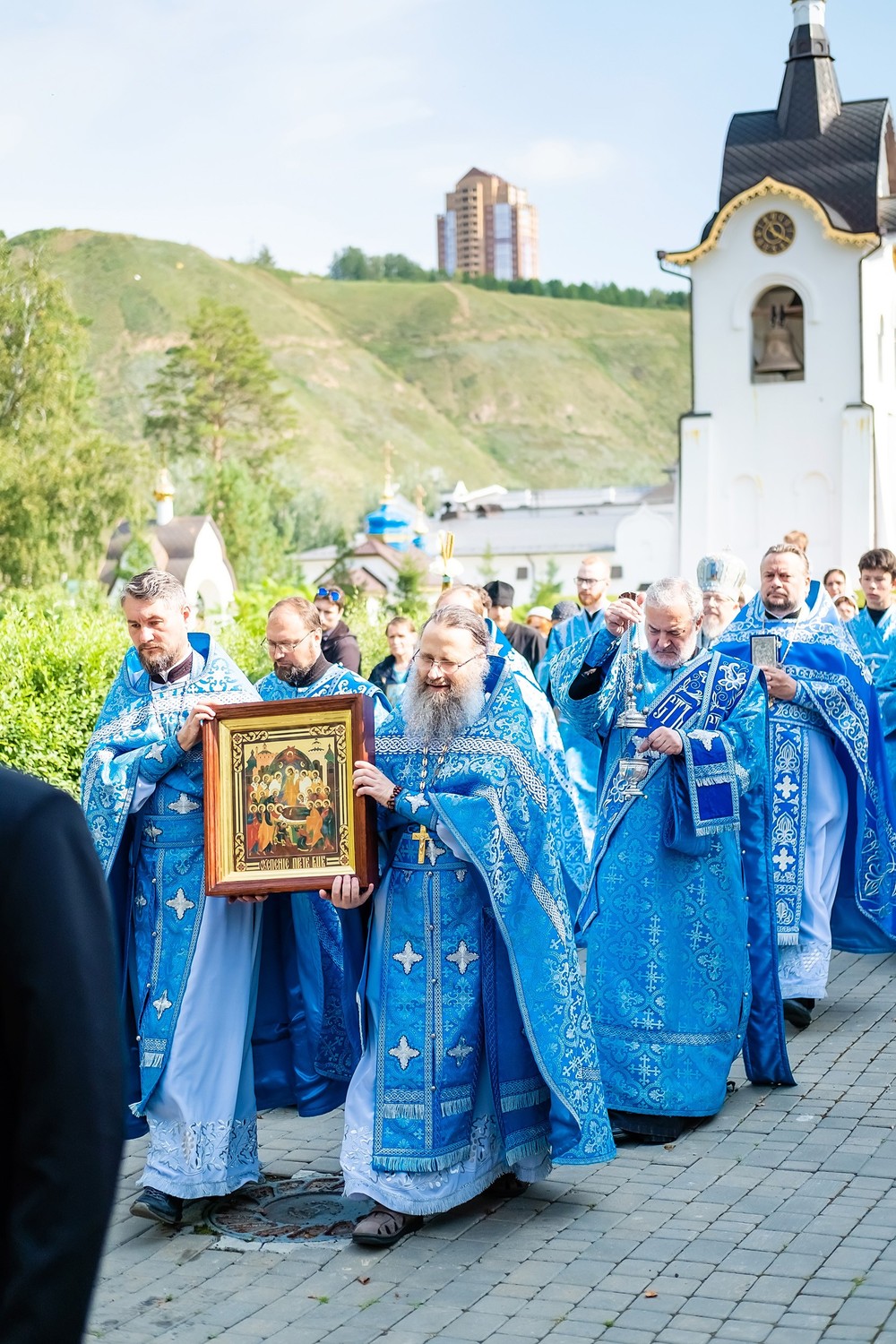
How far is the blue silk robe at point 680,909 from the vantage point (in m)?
5.54

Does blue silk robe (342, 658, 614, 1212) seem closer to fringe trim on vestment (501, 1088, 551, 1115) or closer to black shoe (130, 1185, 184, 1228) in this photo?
fringe trim on vestment (501, 1088, 551, 1115)

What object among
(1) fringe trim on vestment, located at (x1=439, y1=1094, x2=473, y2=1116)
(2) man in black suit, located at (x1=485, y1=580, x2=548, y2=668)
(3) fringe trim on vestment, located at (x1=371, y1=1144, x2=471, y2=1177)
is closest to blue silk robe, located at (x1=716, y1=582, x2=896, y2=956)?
(1) fringe trim on vestment, located at (x1=439, y1=1094, x2=473, y2=1116)

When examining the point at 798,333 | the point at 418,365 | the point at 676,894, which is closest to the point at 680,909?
the point at 676,894

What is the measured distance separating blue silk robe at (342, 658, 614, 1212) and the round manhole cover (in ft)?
0.76

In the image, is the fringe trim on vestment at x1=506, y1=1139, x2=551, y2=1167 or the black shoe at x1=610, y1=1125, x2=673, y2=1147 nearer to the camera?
the fringe trim on vestment at x1=506, y1=1139, x2=551, y2=1167

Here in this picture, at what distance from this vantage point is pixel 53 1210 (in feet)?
4.92

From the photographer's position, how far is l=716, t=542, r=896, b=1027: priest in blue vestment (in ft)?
22.6

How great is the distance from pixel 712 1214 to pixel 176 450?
64707mm

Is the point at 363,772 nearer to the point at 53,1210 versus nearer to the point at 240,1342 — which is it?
the point at 240,1342

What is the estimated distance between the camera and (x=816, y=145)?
26.9 m

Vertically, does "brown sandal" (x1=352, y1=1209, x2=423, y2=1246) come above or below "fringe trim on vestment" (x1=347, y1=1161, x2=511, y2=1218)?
below

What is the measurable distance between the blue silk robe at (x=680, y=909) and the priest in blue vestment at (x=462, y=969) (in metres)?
0.73

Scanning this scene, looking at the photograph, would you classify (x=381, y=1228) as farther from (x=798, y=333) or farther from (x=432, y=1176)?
(x=798, y=333)

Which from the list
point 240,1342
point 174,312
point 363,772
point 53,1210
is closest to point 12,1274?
point 53,1210
